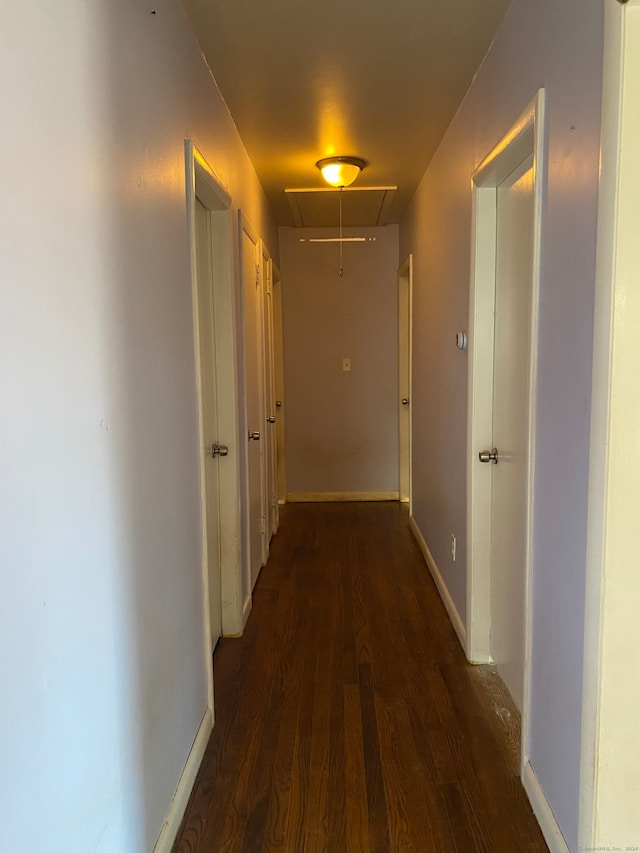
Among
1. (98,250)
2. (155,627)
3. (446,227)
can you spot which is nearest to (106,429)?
(98,250)

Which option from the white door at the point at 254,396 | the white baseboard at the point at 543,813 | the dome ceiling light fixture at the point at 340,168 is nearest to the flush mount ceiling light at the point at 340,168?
the dome ceiling light fixture at the point at 340,168

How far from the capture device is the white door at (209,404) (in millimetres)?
2580

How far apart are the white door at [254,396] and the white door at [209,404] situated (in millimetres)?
430

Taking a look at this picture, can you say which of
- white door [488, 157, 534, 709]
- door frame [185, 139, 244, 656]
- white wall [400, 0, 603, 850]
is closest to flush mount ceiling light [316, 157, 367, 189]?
door frame [185, 139, 244, 656]

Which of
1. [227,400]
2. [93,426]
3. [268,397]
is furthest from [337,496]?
[93,426]

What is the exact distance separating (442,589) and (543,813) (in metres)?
1.61

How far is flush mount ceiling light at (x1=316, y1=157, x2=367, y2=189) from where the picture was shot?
3.36 m

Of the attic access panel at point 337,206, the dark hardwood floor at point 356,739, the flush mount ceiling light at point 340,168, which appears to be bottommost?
the dark hardwood floor at point 356,739

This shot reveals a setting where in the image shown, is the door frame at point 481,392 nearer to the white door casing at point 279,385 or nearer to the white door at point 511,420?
the white door at point 511,420

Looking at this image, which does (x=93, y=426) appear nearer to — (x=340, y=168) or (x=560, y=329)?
(x=560, y=329)

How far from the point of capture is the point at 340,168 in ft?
11.1

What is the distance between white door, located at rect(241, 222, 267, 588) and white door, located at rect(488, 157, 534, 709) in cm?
132

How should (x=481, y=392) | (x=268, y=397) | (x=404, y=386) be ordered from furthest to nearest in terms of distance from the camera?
(x=404, y=386)
(x=268, y=397)
(x=481, y=392)

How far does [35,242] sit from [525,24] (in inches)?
63.3
